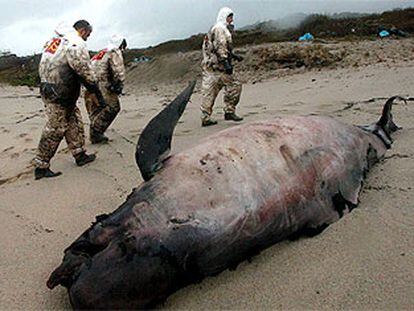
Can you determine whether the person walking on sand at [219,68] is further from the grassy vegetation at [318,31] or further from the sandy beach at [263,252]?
the grassy vegetation at [318,31]

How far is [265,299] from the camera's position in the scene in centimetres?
255

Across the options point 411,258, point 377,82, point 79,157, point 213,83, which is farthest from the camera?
point 377,82

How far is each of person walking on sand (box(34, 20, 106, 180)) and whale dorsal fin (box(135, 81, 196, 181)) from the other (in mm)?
2213

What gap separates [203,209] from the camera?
2598mm

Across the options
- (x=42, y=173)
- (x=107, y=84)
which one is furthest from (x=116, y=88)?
(x=42, y=173)

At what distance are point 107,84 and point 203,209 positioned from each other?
452cm

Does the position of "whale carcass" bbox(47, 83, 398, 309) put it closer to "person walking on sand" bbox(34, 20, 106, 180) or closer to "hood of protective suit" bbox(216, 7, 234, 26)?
"person walking on sand" bbox(34, 20, 106, 180)

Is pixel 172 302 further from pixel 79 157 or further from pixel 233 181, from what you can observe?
pixel 79 157

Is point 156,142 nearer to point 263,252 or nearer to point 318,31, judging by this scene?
point 263,252

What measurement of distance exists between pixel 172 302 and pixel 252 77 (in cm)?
1156

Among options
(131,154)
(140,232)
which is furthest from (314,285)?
(131,154)

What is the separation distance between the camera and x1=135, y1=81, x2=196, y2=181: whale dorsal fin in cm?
282

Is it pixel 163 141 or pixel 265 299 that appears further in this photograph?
pixel 163 141

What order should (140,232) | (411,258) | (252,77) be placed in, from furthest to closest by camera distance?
1. (252,77)
2. (411,258)
3. (140,232)
